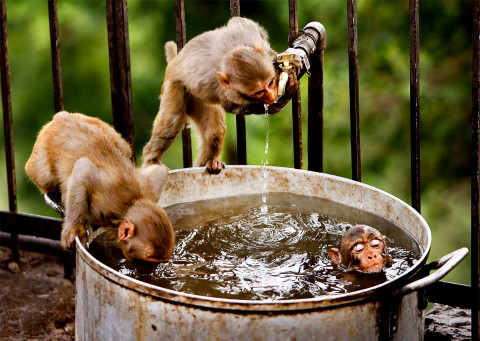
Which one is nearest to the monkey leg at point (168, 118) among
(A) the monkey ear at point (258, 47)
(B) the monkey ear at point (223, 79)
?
(B) the monkey ear at point (223, 79)

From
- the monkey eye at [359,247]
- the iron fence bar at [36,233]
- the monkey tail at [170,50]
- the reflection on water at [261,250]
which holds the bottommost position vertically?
the iron fence bar at [36,233]

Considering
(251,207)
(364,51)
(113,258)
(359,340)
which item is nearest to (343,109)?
(364,51)

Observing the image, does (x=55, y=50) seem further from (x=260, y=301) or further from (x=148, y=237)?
(x=260, y=301)

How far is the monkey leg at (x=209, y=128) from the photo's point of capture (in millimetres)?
4098

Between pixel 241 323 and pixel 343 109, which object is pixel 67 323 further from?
pixel 343 109

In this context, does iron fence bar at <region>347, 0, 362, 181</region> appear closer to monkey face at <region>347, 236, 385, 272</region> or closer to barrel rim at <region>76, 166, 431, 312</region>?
monkey face at <region>347, 236, 385, 272</region>

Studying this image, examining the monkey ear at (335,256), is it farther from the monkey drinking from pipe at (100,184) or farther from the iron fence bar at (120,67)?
the iron fence bar at (120,67)

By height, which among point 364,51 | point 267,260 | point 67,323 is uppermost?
point 364,51

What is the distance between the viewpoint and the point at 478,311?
Answer: 3152 mm

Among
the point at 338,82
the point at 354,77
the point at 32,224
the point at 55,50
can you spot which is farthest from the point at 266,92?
the point at 338,82

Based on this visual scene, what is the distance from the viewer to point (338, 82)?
5641 mm

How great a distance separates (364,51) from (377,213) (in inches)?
127

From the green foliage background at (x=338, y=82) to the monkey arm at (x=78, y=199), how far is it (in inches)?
88.8

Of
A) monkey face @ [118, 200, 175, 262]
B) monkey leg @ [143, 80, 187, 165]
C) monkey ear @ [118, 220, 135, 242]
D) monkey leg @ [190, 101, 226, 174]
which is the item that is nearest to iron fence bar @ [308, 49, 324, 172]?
monkey leg @ [190, 101, 226, 174]
